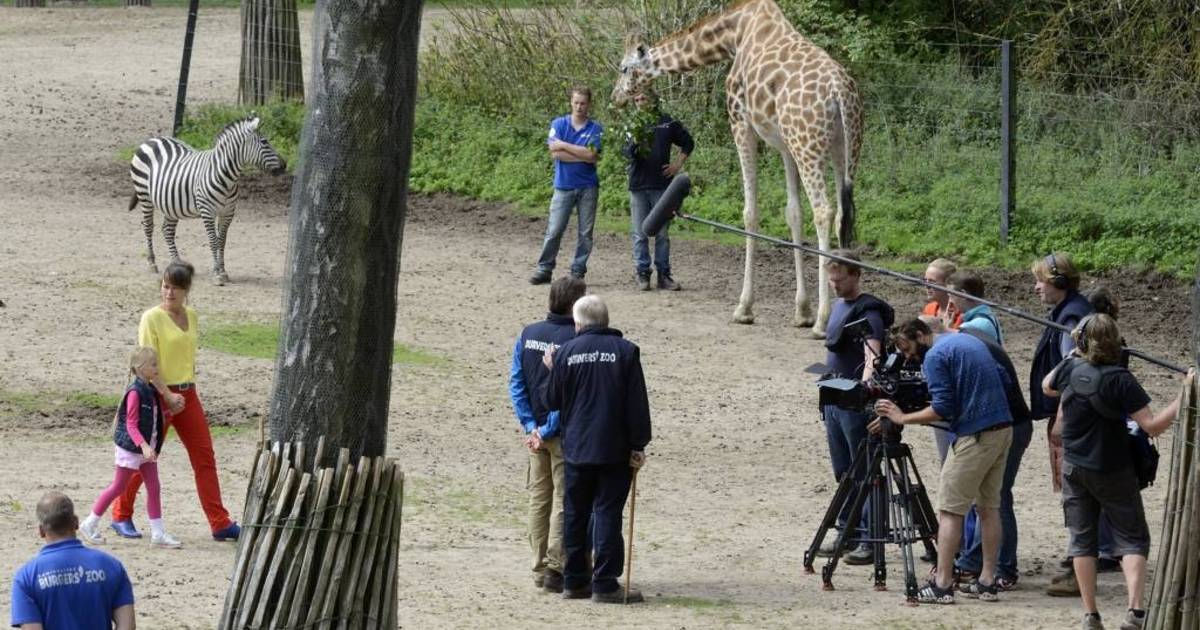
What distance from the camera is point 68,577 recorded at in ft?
21.8

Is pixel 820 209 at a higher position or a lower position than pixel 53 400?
higher

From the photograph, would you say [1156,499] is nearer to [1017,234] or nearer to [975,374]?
[975,374]

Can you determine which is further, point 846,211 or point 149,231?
point 149,231

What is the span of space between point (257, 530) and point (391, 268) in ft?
3.74

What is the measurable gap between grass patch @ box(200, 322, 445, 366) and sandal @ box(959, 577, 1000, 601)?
590cm

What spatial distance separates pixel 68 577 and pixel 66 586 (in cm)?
3

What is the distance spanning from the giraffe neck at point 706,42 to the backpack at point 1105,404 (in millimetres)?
8823

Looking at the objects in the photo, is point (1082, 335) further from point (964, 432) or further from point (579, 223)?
point (579, 223)

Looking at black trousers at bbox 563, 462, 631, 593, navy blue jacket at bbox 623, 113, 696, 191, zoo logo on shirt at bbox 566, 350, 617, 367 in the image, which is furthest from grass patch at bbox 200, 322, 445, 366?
zoo logo on shirt at bbox 566, 350, 617, 367

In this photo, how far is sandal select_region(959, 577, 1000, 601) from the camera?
965 cm

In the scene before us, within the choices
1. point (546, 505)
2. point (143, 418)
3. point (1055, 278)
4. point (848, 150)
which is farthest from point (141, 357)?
point (848, 150)

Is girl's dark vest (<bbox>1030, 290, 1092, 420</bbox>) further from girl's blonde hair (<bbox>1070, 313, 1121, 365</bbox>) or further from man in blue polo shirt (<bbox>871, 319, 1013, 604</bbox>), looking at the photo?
girl's blonde hair (<bbox>1070, 313, 1121, 365</bbox>)

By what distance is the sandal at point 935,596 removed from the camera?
31.1 feet

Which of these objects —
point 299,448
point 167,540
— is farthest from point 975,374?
point 167,540
